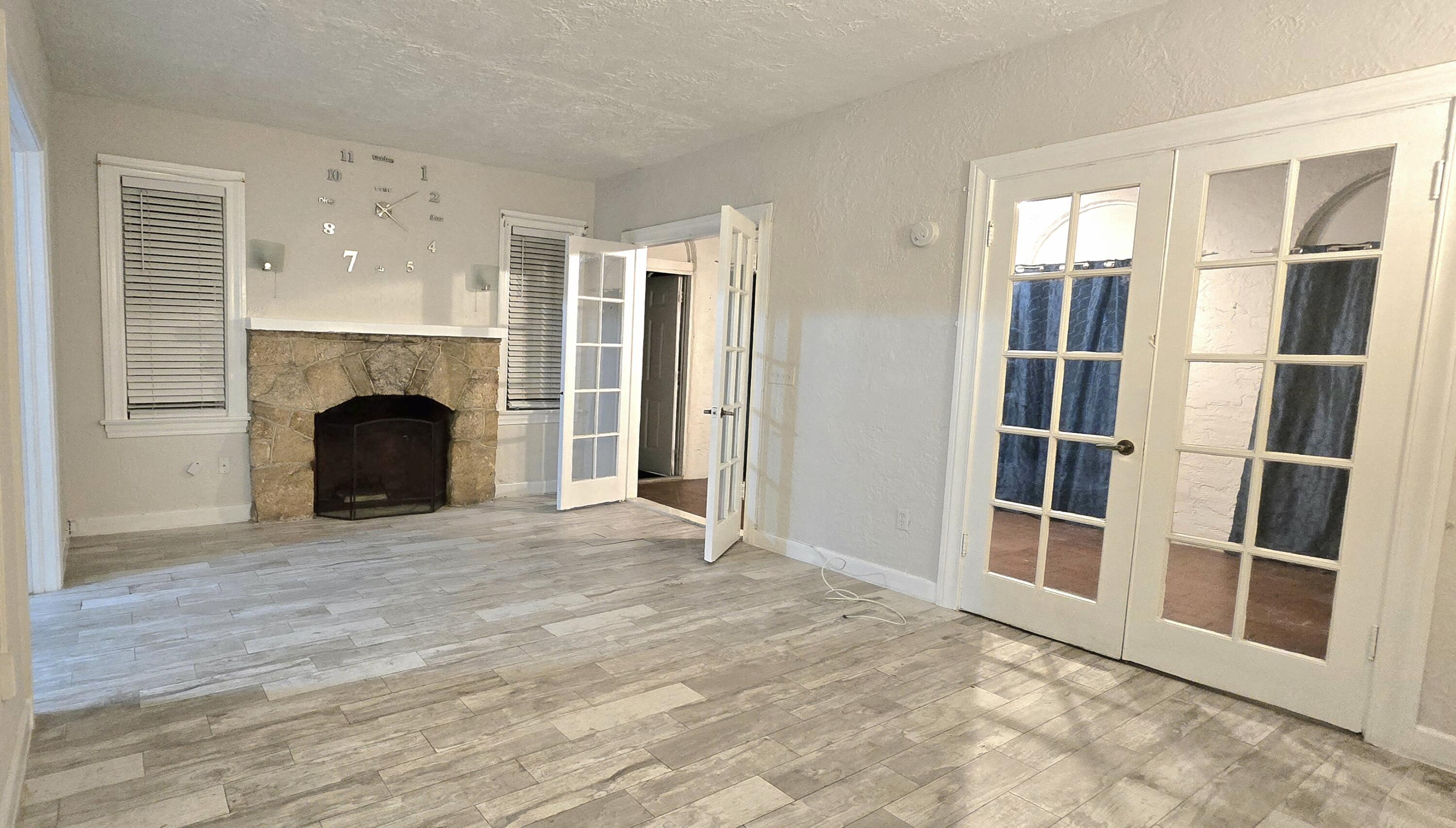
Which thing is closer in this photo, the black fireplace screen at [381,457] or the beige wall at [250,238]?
the beige wall at [250,238]

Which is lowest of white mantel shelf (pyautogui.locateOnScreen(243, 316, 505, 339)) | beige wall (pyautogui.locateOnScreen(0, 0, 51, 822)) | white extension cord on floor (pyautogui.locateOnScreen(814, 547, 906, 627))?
white extension cord on floor (pyautogui.locateOnScreen(814, 547, 906, 627))

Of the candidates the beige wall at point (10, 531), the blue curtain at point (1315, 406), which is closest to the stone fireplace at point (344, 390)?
the beige wall at point (10, 531)

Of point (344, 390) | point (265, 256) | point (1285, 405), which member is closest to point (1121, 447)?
point (1285, 405)

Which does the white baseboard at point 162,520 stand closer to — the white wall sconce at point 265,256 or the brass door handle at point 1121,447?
the white wall sconce at point 265,256

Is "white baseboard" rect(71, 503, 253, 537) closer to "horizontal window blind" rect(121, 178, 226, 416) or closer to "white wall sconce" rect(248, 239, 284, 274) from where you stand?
"horizontal window blind" rect(121, 178, 226, 416)

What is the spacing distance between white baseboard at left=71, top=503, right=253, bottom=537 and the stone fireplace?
6.4 inches

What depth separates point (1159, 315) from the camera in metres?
2.91

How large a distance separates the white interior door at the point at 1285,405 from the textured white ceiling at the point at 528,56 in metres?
0.91

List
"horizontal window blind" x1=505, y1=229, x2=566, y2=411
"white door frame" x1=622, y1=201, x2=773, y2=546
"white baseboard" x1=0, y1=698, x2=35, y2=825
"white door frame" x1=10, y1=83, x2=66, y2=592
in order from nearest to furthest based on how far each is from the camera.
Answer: "white baseboard" x1=0, y1=698, x2=35, y2=825 → "white door frame" x1=10, y1=83, x2=66, y2=592 → "white door frame" x1=622, y1=201, x2=773, y2=546 → "horizontal window blind" x1=505, y1=229, x2=566, y2=411

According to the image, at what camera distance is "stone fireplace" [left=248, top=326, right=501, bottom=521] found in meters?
4.84

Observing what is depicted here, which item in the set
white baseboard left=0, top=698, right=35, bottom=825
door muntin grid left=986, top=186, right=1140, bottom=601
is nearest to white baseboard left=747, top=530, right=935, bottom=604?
door muntin grid left=986, top=186, right=1140, bottom=601

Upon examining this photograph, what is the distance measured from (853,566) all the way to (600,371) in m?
2.58

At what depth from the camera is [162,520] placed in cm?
470

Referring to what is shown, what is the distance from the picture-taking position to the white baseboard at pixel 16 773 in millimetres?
1774
